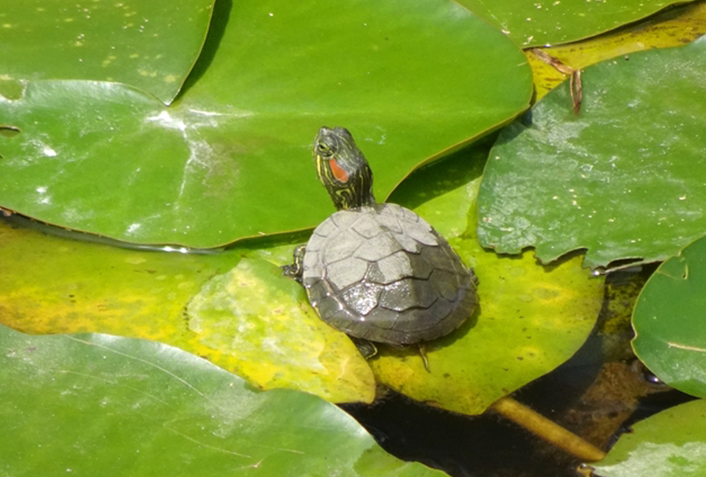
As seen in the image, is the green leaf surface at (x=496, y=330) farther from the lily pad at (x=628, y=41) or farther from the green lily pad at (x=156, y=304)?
the lily pad at (x=628, y=41)

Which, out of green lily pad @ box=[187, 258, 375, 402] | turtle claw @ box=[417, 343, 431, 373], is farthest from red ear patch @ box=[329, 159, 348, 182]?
turtle claw @ box=[417, 343, 431, 373]

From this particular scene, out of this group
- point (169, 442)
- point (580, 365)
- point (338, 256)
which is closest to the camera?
point (169, 442)

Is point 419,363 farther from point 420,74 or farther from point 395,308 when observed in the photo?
point 420,74

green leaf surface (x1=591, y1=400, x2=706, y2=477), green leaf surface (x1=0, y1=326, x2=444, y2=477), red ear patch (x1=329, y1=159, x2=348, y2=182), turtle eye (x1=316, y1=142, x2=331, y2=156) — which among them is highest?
turtle eye (x1=316, y1=142, x2=331, y2=156)

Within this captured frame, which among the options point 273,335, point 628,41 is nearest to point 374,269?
point 273,335

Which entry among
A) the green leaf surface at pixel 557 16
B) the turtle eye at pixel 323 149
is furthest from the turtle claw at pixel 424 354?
the green leaf surface at pixel 557 16

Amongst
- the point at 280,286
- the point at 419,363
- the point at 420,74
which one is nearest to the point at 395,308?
the point at 419,363

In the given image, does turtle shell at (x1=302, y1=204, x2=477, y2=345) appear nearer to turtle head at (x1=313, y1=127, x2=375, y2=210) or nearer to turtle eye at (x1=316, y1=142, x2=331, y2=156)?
turtle head at (x1=313, y1=127, x2=375, y2=210)

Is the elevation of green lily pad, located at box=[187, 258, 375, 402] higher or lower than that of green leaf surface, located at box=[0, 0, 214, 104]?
lower
